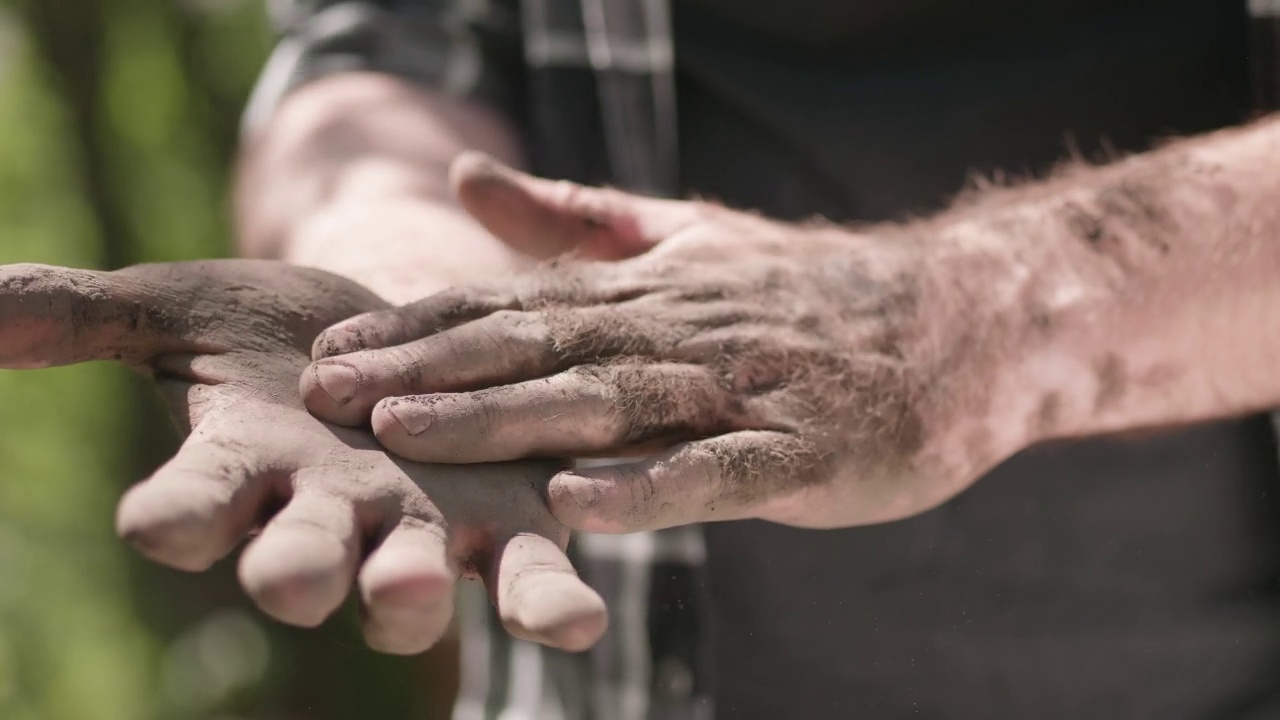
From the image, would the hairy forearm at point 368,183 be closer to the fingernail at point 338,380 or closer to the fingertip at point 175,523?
the fingernail at point 338,380

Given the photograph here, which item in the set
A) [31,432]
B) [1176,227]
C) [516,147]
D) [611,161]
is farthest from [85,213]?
[1176,227]

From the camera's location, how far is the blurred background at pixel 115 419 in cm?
242

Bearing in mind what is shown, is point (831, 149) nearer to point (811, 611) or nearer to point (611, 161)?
point (611, 161)

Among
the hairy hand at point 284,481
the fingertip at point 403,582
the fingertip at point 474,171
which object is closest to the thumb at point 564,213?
the fingertip at point 474,171

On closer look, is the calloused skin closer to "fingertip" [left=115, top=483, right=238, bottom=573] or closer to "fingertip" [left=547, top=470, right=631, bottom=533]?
"fingertip" [left=547, top=470, right=631, bottom=533]

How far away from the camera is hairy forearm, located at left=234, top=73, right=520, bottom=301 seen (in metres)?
1.00

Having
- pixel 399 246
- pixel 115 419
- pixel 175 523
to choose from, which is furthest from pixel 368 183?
pixel 115 419

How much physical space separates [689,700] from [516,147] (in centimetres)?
75

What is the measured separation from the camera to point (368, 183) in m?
1.17

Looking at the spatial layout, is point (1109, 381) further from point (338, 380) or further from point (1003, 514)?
point (338, 380)

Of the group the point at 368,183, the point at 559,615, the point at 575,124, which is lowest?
the point at 559,615

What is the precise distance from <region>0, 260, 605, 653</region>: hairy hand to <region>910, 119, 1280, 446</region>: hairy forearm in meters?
0.46

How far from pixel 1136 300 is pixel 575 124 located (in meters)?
0.70

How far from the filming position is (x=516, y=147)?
135 cm
